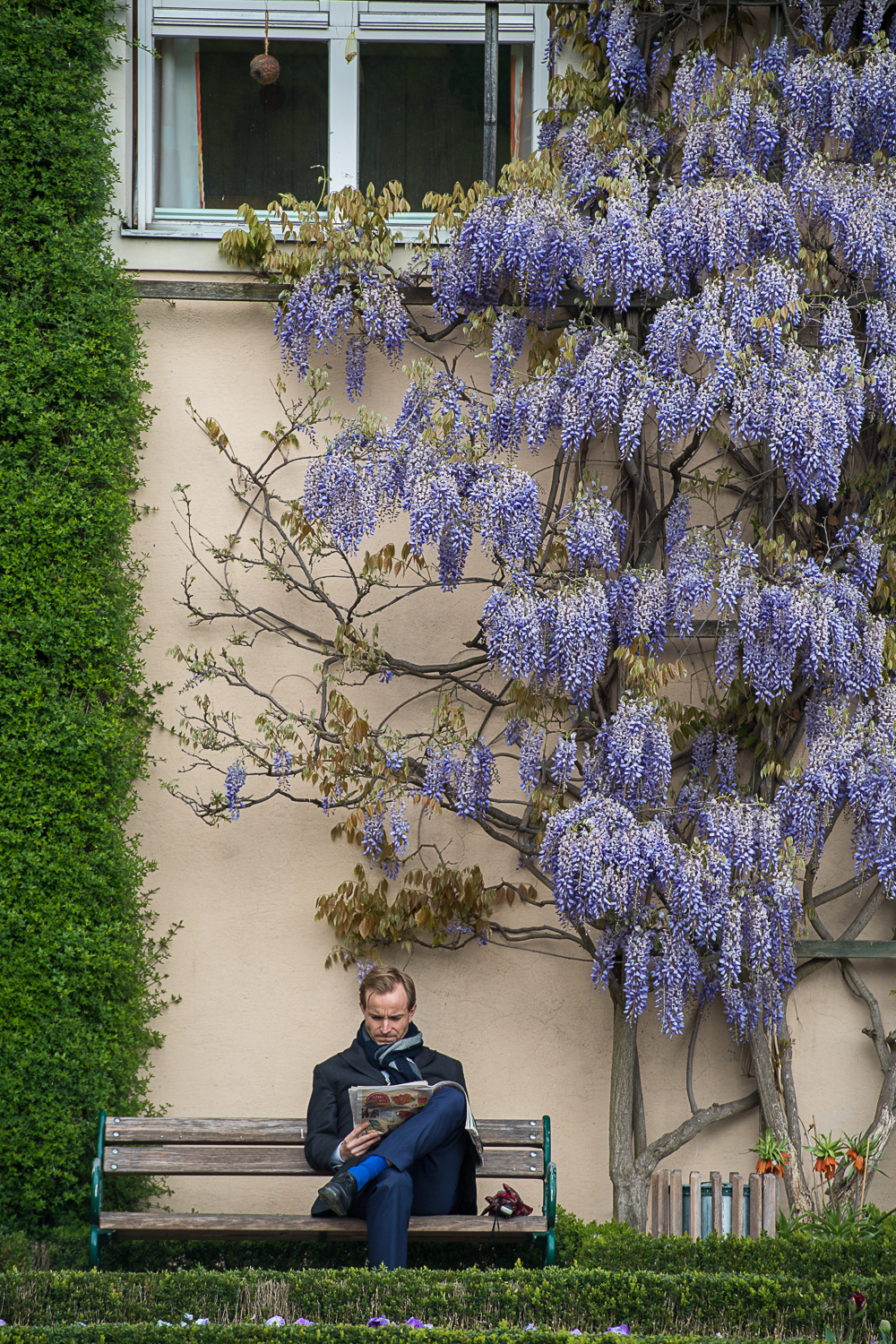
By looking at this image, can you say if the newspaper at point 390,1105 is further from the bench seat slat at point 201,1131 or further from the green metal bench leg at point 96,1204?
the green metal bench leg at point 96,1204

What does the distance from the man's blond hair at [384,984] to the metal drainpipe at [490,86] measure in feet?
9.97

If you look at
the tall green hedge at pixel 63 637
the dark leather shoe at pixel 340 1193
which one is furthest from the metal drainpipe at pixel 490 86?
the dark leather shoe at pixel 340 1193

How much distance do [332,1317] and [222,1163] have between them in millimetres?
1078

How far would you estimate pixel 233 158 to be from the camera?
5570 mm

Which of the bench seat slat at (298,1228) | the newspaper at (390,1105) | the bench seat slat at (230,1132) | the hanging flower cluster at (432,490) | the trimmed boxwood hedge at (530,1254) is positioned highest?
the hanging flower cluster at (432,490)

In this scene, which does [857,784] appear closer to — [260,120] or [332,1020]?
[332,1020]

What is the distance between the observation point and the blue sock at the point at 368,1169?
3732 millimetres

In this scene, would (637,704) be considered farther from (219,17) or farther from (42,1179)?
(219,17)

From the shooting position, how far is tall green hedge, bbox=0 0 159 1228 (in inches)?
179

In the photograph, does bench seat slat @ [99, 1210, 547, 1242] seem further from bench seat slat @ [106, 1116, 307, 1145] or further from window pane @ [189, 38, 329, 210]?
window pane @ [189, 38, 329, 210]

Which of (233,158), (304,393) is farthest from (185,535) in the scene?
(233,158)

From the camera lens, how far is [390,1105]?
395 cm

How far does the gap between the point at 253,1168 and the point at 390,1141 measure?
64 centimetres

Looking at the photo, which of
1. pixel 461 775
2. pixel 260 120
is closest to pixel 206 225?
pixel 260 120
